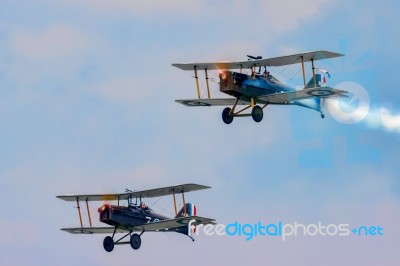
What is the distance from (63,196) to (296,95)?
1610cm

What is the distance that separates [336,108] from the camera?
6581 cm

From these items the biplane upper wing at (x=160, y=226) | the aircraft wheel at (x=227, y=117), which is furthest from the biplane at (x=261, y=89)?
the biplane upper wing at (x=160, y=226)

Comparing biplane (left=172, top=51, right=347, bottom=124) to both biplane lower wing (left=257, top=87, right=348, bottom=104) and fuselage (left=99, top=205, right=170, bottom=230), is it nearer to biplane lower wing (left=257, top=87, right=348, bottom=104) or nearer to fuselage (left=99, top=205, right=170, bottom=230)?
biplane lower wing (left=257, top=87, right=348, bottom=104)

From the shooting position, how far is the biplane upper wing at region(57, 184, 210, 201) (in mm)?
66375

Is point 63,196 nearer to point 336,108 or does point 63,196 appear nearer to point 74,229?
point 74,229

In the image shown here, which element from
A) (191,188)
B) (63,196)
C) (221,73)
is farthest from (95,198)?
(221,73)

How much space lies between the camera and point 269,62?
63.1 meters

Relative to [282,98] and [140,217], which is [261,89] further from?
[140,217]

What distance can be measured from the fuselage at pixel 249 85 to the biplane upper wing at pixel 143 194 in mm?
5222

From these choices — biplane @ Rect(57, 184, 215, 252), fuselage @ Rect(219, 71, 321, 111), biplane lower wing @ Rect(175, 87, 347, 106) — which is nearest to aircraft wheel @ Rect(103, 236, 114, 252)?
biplane @ Rect(57, 184, 215, 252)

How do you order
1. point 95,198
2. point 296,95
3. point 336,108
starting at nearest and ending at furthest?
point 296,95
point 336,108
point 95,198

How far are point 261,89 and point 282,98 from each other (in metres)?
1.10

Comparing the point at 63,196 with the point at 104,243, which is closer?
the point at 104,243

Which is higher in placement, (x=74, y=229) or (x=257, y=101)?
(x=257, y=101)
